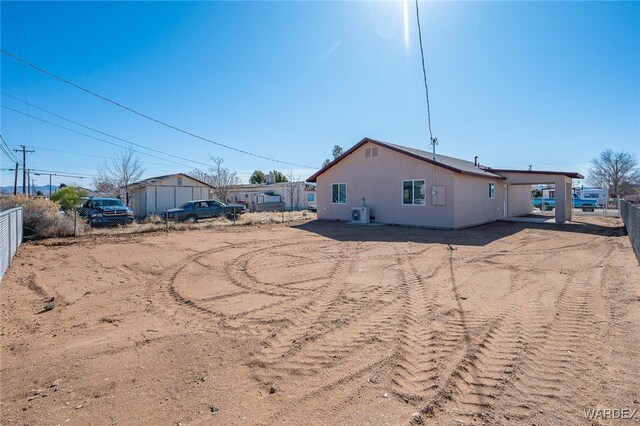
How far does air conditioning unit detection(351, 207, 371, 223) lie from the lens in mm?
17906

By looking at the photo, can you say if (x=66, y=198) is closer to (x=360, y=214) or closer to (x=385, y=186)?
(x=360, y=214)

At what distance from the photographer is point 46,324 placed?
4688mm

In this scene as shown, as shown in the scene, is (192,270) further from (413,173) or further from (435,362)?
(413,173)

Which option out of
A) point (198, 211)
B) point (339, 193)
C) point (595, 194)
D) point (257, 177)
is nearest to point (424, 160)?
point (339, 193)

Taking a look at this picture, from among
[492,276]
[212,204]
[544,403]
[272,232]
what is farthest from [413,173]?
[544,403]

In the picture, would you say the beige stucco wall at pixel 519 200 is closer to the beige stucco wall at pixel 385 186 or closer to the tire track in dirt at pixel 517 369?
the beige stucco wall at pixel 385 186

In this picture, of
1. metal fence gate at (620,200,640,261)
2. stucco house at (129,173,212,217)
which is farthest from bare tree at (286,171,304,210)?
metal fence gate at (620,200,640,261)

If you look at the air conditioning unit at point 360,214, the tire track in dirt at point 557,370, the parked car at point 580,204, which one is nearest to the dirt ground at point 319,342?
the tire track in dirt at point 557,370

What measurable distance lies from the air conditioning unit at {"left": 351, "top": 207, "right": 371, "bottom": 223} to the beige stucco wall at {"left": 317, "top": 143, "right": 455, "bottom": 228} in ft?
1.57

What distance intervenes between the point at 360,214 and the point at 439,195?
436 cm

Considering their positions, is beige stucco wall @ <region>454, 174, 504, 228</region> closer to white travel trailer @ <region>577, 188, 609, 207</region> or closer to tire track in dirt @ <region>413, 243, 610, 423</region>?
tire track in dirt @ <region>413, 243, 610, 423</region>

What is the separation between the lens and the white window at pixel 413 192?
53.4 ft

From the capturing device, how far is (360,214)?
18.2 m

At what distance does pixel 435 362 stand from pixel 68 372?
368 cm
